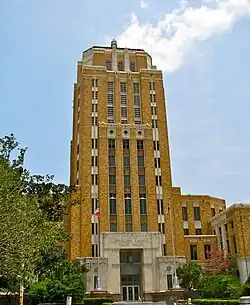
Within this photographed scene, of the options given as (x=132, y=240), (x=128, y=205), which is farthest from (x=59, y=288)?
(x=128, y=205)

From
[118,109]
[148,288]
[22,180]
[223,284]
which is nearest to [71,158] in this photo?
[118,109]

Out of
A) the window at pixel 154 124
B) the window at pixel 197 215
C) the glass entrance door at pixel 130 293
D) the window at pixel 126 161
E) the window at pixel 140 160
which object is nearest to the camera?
the glass entrance door at pixel 130 293

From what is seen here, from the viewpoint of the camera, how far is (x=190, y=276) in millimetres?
45531

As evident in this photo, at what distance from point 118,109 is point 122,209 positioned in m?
14.9

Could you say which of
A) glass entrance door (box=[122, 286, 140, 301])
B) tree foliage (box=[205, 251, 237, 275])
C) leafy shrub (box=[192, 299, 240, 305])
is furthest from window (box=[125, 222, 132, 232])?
leafy shrub (box=[192, 299, 240, 305])

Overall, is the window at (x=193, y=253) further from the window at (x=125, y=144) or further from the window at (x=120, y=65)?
the window at (x=120, y=65)

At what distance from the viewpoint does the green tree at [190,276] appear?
1780 inches

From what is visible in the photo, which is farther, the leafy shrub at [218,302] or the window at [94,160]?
the window at [94,160]

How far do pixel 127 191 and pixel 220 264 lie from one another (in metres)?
14.7

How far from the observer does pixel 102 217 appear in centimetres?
5159

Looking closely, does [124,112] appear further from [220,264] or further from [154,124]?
[220,264]

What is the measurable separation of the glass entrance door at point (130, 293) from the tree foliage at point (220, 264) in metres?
9.00

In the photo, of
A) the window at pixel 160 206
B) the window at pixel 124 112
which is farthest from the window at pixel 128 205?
the window at pixel 124 112

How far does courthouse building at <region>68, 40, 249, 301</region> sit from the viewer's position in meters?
49.3
